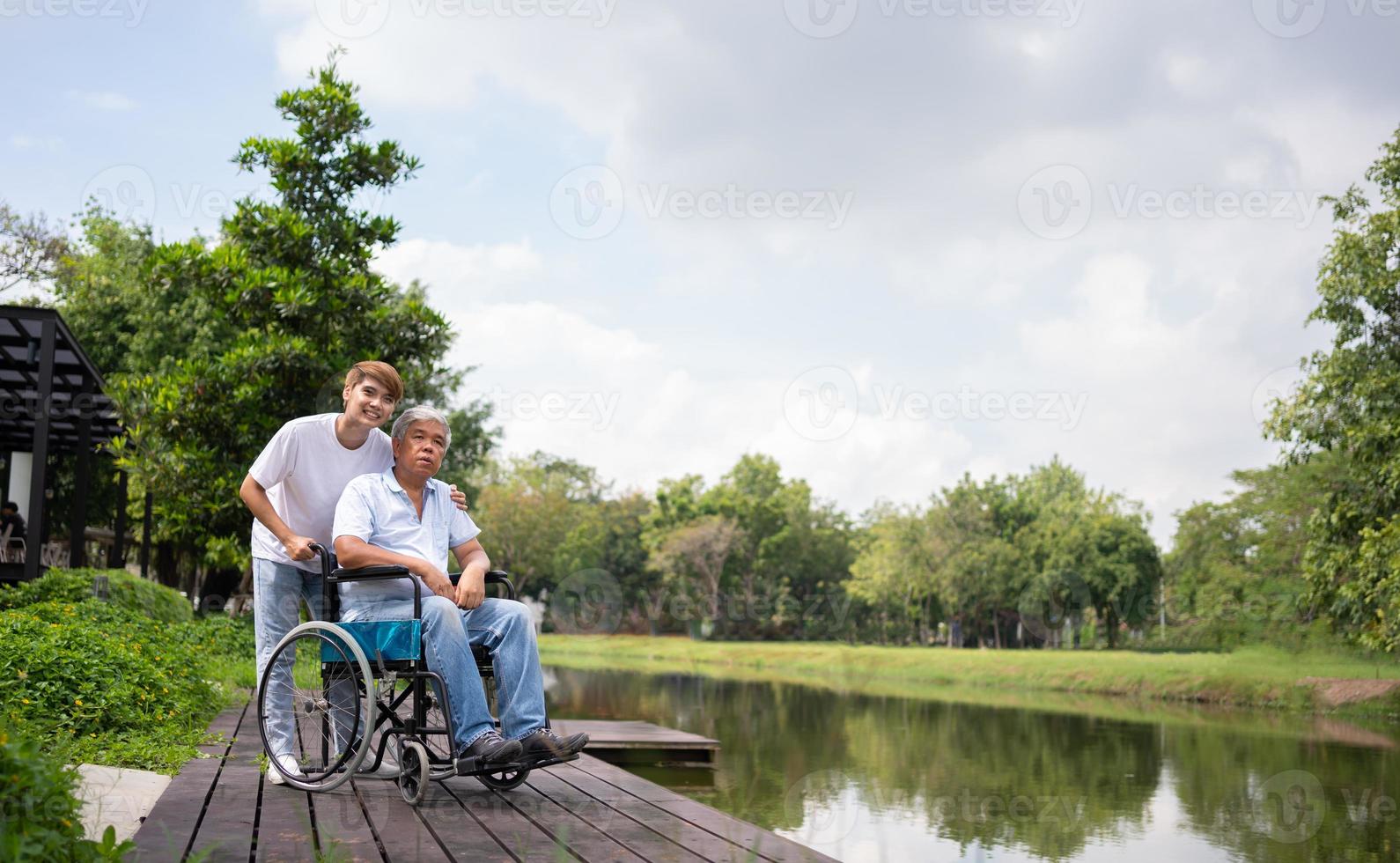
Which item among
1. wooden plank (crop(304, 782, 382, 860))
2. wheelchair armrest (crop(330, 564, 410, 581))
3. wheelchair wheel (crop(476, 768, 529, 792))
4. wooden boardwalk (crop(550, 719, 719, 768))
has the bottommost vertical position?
wooden boardwalk (crop(550, 719, 719, 768))

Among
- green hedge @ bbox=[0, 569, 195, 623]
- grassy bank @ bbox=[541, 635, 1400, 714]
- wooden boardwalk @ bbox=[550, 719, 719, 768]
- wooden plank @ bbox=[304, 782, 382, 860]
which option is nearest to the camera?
wooden plank @ bbox=[304, 782, 382, 860]

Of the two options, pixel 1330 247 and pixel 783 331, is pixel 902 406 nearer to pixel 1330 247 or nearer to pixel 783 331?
pixel 1330 247

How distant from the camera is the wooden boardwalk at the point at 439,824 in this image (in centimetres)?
282

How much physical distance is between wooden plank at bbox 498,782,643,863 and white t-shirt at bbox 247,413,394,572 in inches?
45.3

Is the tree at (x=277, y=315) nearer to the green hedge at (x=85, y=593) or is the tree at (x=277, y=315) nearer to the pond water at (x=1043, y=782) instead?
the green hedge at (x=85, y=593)

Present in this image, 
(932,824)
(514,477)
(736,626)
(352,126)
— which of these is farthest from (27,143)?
(736,626)

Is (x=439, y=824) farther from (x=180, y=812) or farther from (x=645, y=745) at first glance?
(x=645, y=745)

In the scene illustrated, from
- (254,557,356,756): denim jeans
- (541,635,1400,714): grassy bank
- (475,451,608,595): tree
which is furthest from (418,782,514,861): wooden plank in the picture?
(475,451,608,595): tree

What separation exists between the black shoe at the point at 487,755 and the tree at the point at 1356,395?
14906mm

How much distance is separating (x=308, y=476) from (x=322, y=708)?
2.76ft

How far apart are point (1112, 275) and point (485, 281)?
57.0 ft

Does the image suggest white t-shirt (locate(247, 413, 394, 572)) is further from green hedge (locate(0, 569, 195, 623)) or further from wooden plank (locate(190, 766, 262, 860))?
green hedge (locate(0, 569, 195, 623))

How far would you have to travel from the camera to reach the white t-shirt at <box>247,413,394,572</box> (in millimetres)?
4078

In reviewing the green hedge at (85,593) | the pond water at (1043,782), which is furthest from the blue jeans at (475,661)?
the green hedge at (85,593)
